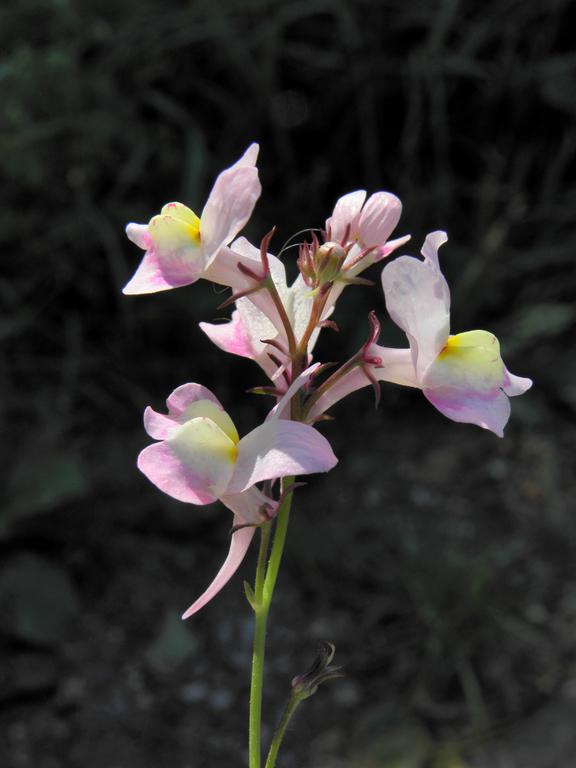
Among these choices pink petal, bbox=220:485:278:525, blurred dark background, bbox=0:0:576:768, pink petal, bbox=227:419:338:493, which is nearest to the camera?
pink petal, bbox=227:419:338:493

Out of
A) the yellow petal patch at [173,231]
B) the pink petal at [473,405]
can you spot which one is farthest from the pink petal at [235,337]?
the pink petal at [473,405]

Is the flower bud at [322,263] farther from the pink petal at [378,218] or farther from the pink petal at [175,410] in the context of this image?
the pink petal at [175,410]

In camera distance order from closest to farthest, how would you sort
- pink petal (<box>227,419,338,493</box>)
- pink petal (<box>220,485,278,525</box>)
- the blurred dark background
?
1. pink petal (<box>227,419,338,493</box>)
2. pink petal (<box>220,485,278,525</box>)
3. the blurred dark background

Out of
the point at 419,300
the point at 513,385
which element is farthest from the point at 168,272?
the point at 513,385

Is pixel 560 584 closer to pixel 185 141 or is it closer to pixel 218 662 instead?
pixel 218 662

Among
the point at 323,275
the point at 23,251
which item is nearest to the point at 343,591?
the point at 23,251

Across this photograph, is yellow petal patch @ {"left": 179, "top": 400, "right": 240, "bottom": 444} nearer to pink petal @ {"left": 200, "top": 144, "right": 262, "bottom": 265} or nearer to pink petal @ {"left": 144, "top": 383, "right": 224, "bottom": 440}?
pink petal @ {"left": 144, "top": 383, "right": 224, "bottom": 440}

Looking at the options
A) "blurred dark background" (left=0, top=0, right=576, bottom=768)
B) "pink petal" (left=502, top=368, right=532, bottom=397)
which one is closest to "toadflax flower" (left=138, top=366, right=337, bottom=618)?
"pink petal" (left=502, top=368, right=532, bottom=397)
